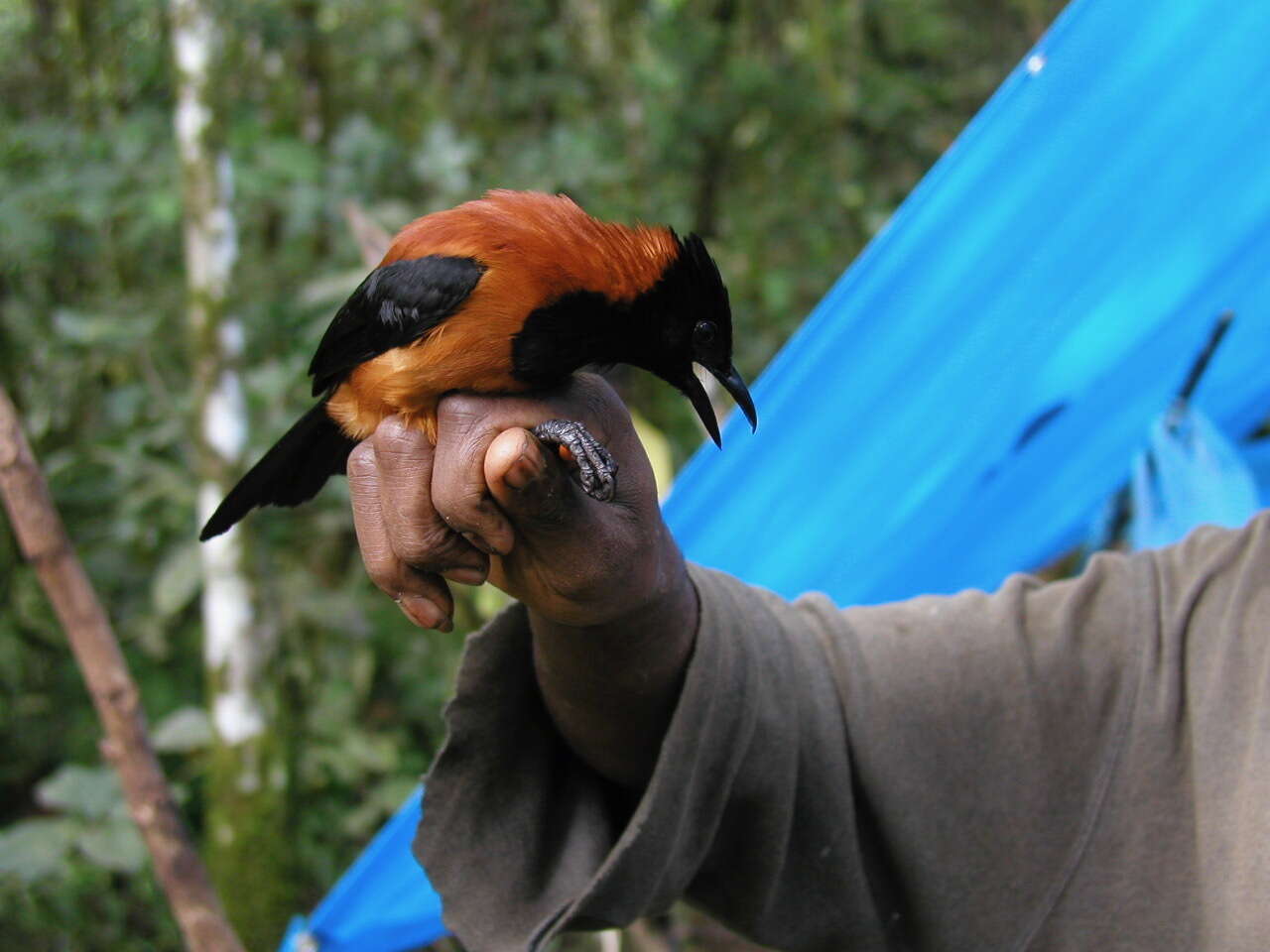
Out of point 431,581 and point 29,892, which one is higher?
point 431,581

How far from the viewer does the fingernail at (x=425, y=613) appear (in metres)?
1.11

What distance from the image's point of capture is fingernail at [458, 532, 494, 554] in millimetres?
1098

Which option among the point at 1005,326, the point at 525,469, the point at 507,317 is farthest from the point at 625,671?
the point at 1005,326

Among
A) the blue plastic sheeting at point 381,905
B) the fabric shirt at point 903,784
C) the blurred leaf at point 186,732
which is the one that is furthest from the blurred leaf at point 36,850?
the fabric shirt at point 903,784

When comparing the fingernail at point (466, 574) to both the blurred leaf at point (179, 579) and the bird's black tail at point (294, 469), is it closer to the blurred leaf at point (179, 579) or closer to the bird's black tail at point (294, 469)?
the bird's black tail at point (294, 469)

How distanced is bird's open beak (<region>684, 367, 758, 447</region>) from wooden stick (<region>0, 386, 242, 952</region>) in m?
0.79

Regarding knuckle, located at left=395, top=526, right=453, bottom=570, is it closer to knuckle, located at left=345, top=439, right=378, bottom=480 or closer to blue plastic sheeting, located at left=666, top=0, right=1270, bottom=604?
knuckle, located at left=345, top=439, right=378, bottom=480

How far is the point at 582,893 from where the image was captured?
127 centimetres

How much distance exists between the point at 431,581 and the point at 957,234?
1.09 m

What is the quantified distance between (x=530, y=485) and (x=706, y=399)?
1.83 feet

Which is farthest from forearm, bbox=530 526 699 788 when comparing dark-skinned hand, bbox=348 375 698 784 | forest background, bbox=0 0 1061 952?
forest background, bbox=0 0 1061 952

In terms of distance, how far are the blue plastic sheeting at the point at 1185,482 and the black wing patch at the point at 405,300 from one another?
1.47 metres

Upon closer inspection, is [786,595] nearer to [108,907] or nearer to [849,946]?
[849,946]

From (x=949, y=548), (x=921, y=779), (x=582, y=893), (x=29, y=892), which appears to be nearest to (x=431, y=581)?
(x=582, y=893)
